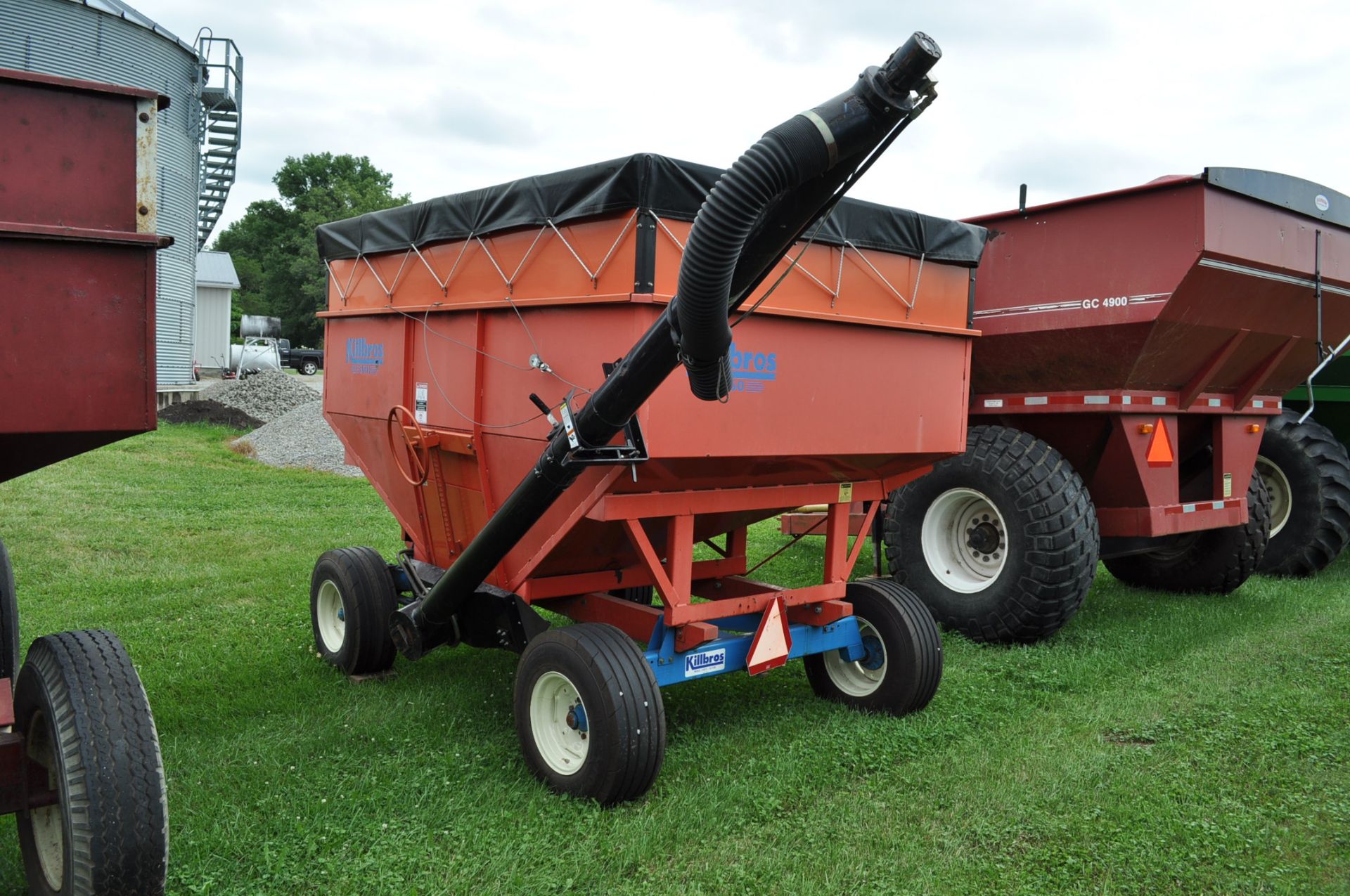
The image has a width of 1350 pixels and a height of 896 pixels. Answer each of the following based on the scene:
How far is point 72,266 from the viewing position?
2.57 meters

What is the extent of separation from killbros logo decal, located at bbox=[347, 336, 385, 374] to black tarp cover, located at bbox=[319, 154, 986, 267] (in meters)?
0.51

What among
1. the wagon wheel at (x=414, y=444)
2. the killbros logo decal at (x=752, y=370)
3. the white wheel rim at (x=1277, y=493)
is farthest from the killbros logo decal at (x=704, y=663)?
the white wheel rim at (x=1277, y=493)

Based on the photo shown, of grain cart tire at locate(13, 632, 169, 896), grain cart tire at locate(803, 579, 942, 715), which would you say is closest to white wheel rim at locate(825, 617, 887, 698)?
grain cart tire at locate(803, 579, 942, 715)

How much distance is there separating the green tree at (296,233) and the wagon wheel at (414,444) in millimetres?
54811

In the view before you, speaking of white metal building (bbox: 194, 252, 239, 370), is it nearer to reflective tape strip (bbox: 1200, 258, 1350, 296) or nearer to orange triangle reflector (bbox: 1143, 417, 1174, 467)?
orange triangle reflector (bbox: 1143, 417, 1174, 467)

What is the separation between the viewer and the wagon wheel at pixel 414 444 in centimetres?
520

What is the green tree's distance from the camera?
6406 centimetres

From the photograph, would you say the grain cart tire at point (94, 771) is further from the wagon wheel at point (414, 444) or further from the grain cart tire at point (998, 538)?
the grain cart tire at point (998, 538)

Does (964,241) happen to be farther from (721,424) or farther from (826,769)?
(826,769)

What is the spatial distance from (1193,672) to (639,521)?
3507mm

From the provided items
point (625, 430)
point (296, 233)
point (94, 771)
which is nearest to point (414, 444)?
point (625, 430)

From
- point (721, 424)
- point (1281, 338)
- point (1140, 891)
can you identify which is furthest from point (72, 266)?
point (1281, 338)

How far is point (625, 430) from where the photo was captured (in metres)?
3.81

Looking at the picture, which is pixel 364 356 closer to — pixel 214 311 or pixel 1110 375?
pixel 1110 375
